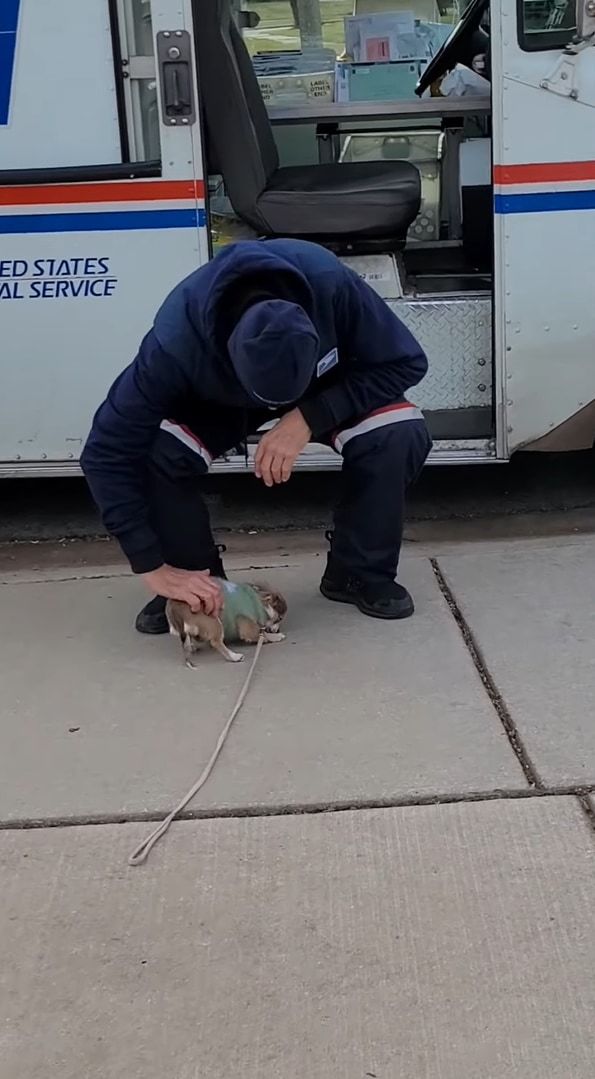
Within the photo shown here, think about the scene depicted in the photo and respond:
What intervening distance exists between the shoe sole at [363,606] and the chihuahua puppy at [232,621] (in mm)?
253

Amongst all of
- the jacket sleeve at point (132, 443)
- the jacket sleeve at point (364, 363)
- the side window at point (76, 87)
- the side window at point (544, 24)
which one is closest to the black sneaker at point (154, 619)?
the jacket sleeve at point (132, 443)

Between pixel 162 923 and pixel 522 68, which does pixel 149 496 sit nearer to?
pixel 162 923

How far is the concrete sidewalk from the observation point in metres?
2.06

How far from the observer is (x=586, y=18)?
374 centimetres

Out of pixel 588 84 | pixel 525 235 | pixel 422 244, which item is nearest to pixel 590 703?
pixel 525 235

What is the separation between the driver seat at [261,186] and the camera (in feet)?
13.9

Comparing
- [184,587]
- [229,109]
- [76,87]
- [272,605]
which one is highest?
[76,87]

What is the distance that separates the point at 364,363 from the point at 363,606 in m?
0.77

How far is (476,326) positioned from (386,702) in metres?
1.68

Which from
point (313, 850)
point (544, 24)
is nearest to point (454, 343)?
point (544, 24)

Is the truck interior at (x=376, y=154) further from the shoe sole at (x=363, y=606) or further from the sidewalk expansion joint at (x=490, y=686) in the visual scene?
the shoe sole at (x=363, y=606)

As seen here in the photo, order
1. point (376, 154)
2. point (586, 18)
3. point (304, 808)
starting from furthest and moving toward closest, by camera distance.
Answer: point (376, 154)
point (586, 18)
point (304, 808)

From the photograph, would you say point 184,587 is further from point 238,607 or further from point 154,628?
point 154,628

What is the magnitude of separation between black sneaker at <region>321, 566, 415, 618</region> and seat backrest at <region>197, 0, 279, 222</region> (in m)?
1.46
